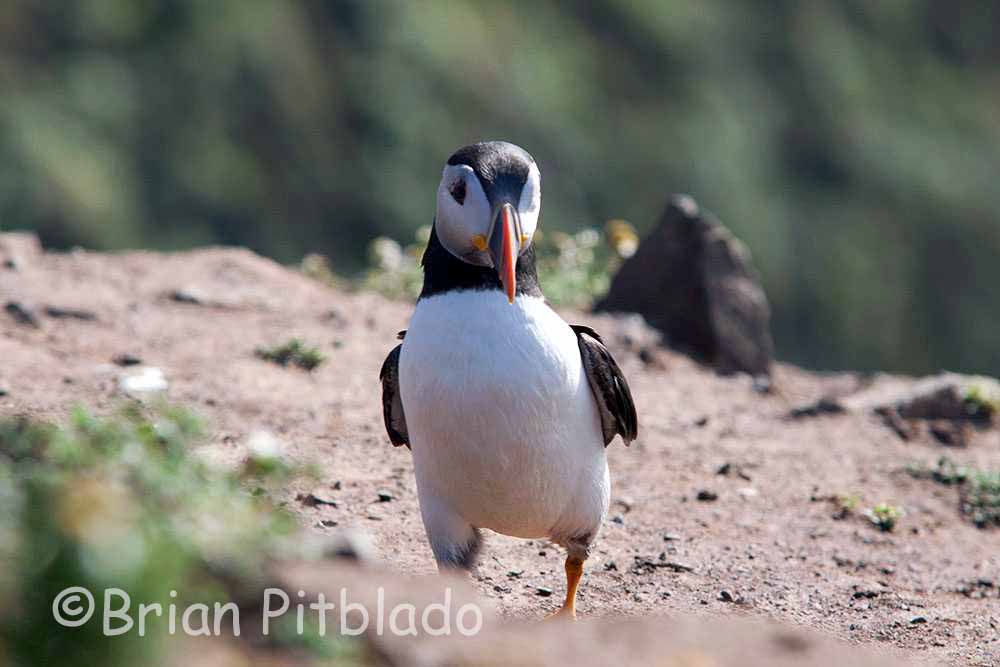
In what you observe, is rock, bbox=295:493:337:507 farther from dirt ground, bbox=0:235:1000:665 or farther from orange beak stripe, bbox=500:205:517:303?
orange beak stripe, bbox=500:205:517:303

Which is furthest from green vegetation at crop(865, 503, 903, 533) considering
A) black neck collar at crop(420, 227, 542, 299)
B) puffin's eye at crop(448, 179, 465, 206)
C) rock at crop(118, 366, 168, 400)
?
rock at crop(118, 366, 168, 400)

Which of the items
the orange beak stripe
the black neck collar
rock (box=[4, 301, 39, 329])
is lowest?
rock (box=[4, 301, 39, 329])

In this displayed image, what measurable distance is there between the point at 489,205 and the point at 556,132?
517 inches

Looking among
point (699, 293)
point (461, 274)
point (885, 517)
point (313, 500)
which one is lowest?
point (313, 500)

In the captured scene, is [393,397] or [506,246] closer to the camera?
[506,246]

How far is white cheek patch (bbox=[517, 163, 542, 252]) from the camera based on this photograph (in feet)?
14.3

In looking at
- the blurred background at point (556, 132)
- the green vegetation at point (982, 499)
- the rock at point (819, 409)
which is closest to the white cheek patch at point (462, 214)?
the green vegetation at point (982, 499)

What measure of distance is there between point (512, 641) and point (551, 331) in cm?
184

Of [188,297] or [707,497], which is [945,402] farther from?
[188,297]

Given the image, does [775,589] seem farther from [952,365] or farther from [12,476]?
[952,365]

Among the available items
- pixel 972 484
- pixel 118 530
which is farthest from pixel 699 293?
pixel 118 530

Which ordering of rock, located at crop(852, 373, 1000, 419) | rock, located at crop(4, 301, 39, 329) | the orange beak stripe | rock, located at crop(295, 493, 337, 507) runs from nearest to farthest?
1. the orange beak stripe
2. rock, located at crop(295, 493, 337, 507)
3. rock, located at crop(4, 301, 39, 329)
4. rock, located at crop(852, 373, 1000, 419)

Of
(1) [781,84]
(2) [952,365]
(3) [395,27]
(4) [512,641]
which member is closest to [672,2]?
(1) [781,84]

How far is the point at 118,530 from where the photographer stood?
2.32 metres
